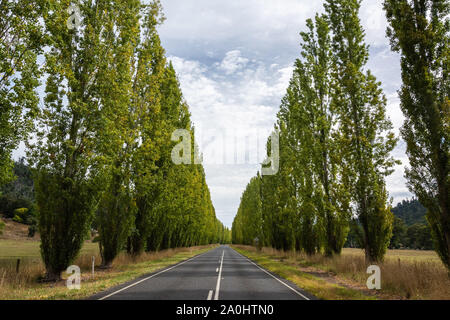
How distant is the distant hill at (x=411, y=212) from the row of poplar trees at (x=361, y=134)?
429 ft

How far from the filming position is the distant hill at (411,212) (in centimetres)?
13880

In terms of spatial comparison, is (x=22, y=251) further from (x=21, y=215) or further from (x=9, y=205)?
(x=9, y=205)

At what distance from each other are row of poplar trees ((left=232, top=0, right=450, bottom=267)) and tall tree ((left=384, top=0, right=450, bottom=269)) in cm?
3

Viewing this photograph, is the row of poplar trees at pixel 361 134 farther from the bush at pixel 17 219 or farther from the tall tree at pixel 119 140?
the bush at pixel 17 219

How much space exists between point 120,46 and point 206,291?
14519 millimetres

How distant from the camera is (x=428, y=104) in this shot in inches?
423

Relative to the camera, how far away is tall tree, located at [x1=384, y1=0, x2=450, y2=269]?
33.6 ft

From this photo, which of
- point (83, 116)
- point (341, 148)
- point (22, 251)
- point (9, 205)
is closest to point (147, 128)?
point (83, 116)

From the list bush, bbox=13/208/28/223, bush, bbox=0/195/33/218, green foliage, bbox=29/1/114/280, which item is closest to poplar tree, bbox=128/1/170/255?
green foliage, bbox=29/1/114/280

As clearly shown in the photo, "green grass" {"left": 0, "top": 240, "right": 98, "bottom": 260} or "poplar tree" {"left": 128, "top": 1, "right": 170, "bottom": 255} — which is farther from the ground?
"poplar tree" {"left": 128, "top": 1, "right": 170, "bottom": 255}

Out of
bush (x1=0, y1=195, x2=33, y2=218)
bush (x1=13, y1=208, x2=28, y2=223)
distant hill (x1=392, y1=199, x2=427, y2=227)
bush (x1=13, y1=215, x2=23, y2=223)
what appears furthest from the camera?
distant hill (x1=392, y1=199, x2=427, y2=227)

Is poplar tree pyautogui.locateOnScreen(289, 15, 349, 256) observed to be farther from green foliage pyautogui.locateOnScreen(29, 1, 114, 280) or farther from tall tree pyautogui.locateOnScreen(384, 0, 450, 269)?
green foliage pyautogui.locateOnScreen(29, 1, 114, 280)

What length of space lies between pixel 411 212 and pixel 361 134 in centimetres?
17755

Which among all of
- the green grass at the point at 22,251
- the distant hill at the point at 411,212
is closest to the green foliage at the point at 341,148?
the green grass at the point at 22,251
